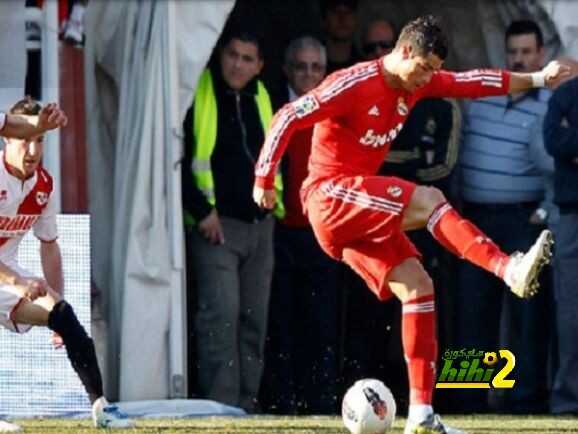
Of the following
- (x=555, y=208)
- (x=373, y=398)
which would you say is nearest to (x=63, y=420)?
(x=373, y=398)

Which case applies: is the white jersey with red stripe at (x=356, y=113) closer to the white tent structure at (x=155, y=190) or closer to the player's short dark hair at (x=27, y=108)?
the player's short dark hair at (x=27, y=108)

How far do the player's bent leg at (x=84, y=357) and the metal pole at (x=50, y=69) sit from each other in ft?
6.26

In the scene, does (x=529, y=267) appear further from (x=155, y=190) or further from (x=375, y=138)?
(x=155, y=190)

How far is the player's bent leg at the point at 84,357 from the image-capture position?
11469 mm

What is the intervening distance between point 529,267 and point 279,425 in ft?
7.56

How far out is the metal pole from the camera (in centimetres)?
1330

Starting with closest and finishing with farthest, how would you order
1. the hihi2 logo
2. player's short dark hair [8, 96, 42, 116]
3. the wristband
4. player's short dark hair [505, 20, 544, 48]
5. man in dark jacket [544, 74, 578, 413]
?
the wristband
player's short dark hair [8, 96, 42, 116]
man in dark jacket [544, 74, 578, 413]
the hihi2 logo
player's short dark hair [505, 20, 544, 48]

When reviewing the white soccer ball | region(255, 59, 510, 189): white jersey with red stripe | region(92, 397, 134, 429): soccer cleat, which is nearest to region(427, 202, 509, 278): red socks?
region(255, 59, 510, 189): white jersey with red stripe

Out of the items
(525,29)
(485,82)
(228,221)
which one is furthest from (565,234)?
(485,82)

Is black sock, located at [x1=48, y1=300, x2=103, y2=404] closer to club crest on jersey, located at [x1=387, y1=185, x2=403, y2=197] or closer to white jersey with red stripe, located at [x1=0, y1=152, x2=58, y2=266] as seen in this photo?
white jersey with red stripe, located at [x1=0, y1=152, x2=58, y2=266]

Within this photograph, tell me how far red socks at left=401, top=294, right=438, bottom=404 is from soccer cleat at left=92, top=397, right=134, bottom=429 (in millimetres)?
1837

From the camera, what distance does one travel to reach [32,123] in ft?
32.8

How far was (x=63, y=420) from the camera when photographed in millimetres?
12344

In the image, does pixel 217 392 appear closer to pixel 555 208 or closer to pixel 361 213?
pixel 555 208
